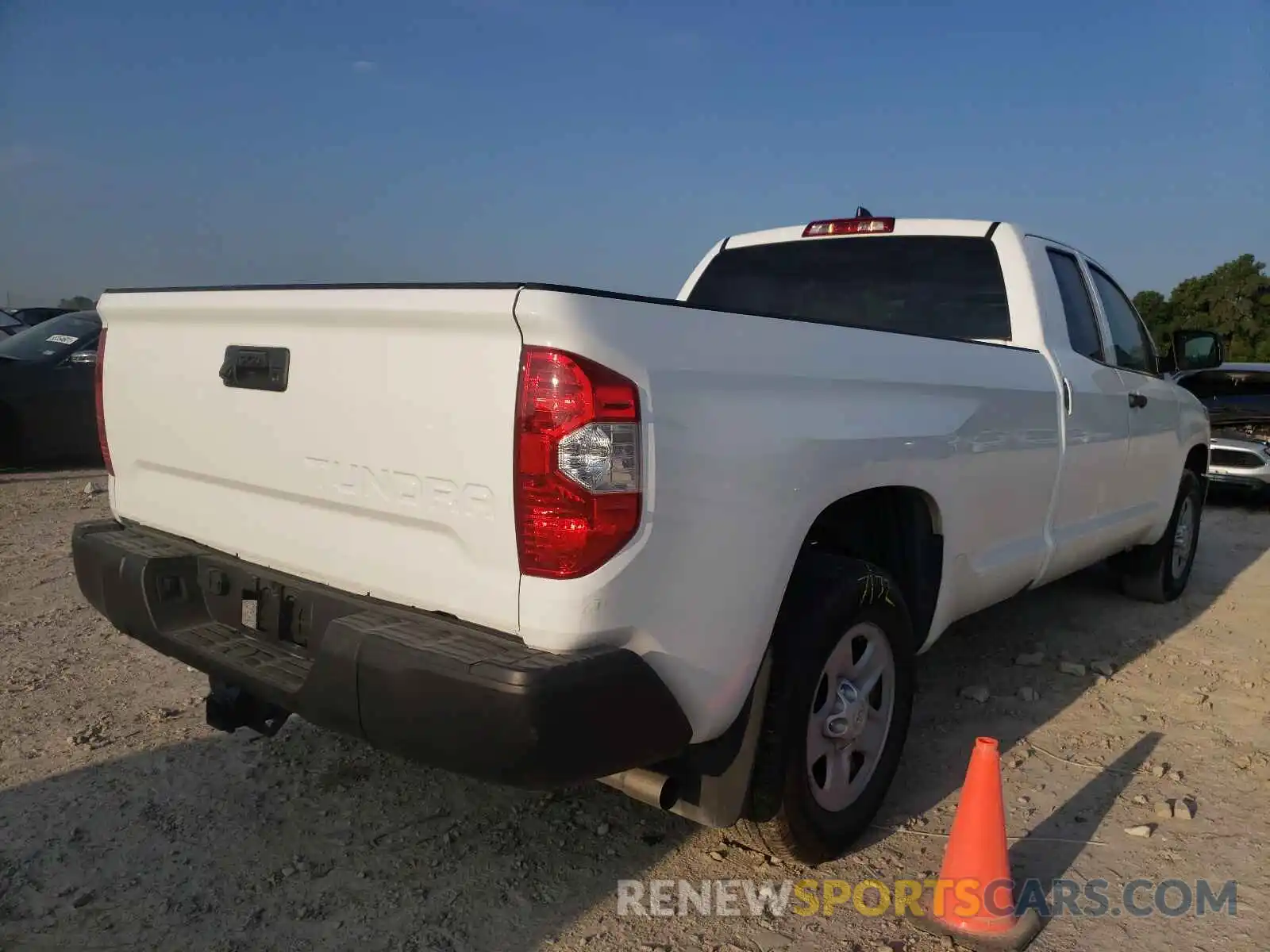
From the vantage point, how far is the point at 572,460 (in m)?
1.99

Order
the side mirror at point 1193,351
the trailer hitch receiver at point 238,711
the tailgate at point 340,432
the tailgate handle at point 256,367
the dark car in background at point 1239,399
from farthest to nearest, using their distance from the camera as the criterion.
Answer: the dark car in background at point 1239,399 → the side mirror at point 1193,351 → the trailer hitch receiver at point 238,711 → the tailgate handle at point 256,367 → the tailgate at point 340,432

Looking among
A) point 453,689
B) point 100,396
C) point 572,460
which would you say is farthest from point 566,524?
point 100,396

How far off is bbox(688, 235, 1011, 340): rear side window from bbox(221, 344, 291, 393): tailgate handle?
6.63 feet

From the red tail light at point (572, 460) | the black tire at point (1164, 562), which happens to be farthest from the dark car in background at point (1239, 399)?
the red tail light at point (572, 460)

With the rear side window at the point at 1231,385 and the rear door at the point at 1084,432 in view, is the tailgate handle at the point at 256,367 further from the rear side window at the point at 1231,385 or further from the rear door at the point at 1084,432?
the rear side window at the point at 1231,385

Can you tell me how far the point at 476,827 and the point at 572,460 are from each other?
5.05 feet

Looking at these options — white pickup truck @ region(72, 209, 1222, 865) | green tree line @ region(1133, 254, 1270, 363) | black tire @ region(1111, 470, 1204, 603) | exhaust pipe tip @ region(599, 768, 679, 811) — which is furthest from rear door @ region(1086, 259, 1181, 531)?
green tree line @ region(1133, 254, 1270, 363)

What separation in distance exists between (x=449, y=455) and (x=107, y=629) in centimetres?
344

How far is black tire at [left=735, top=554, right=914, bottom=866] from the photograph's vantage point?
8.14ft

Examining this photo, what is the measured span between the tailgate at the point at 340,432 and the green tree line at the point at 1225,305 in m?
32.4

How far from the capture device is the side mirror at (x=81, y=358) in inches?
346

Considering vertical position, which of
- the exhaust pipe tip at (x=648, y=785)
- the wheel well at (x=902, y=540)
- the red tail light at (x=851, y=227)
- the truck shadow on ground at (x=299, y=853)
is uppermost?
the red tail light at (x=851, y=227)

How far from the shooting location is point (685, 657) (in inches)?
86.2

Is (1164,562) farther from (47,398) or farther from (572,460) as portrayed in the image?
(47,398)
